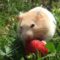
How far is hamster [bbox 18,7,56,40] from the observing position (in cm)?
234

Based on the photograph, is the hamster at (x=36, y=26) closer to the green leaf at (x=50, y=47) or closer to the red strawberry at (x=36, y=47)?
the red strawberry at (x=36, y=47)

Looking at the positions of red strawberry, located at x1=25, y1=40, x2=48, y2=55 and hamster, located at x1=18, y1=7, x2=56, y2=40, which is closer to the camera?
red strawberry, located at x1=25, y1=40, x2=48, y2=55

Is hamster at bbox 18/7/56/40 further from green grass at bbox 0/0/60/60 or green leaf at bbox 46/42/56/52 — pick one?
green leaf at bbox 46/42/56/52

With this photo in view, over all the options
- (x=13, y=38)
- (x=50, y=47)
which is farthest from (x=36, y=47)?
(x=13, y=38)

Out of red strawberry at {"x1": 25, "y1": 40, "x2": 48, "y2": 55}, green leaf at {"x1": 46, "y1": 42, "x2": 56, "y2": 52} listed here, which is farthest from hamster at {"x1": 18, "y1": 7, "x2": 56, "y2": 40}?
green leaf at {"x1": 46, "y1": 42, "x2": 56, "y2": 52}

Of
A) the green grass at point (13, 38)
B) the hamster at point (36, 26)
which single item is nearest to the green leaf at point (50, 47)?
the green grass at point (13, 38)

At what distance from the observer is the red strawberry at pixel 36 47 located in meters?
2.17

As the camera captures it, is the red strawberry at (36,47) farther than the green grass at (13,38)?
Yes

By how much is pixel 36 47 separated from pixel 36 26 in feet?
0.72

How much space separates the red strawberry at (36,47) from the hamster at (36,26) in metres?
0.06

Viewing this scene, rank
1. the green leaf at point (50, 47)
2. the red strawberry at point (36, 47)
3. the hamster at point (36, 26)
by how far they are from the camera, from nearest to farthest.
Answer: the green leaf at point (50, 47)
the red strawberry at point (36, 47)
the hamster at point (36, 26)

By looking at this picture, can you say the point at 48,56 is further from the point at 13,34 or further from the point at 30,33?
the point at 13,34

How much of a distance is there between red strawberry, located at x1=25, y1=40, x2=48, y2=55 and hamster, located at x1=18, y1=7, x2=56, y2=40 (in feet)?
0.20

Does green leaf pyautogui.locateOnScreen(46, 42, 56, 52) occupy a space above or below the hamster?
below
